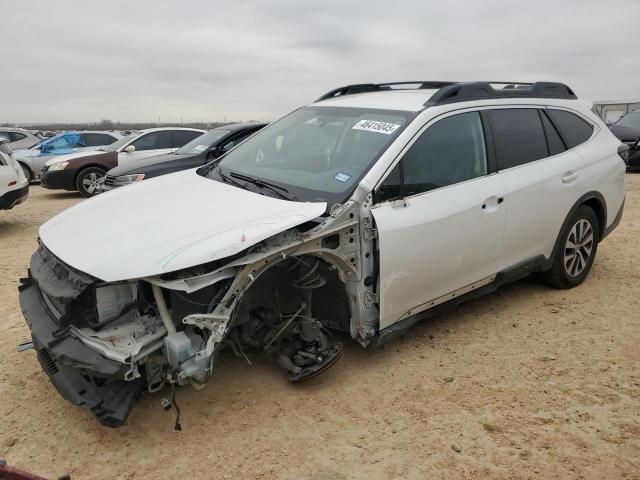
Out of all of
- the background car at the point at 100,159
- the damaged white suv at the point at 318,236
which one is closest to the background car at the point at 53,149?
the background car at the point at 100,159

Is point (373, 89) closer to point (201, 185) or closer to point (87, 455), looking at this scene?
point (201, 185)

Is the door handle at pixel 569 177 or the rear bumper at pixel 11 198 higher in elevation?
the door handle at pixel 569 177

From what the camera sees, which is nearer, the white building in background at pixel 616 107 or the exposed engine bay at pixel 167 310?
the exposed engine bay at pixel 167 310

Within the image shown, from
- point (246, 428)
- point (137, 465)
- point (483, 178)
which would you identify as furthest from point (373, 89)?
point (137, 465)

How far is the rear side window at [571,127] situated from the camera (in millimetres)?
4566

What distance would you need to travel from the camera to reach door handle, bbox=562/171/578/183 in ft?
14.4

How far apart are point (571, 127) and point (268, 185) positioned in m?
2.82

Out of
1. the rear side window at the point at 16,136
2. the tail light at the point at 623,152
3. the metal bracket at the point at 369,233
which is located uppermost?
the tail light at the point at 623,152

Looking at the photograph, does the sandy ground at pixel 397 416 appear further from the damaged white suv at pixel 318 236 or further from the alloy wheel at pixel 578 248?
Answer: the alloy wheel at pixel 578 248

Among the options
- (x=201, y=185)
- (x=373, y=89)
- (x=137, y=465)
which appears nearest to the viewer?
(x=137, y=465)

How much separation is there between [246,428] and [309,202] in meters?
1.34

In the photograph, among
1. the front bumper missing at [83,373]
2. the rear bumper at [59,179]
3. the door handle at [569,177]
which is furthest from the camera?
the rear bumper at [59,179]

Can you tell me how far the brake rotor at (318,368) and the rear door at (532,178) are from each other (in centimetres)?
154

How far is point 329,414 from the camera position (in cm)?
315
